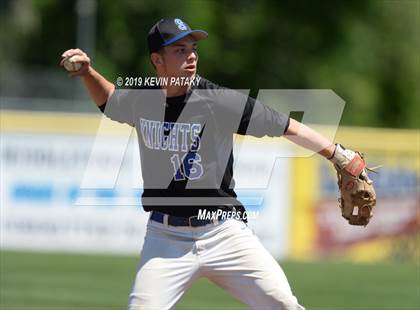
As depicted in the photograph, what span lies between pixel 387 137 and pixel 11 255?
6.38m

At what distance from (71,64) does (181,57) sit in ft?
2.27

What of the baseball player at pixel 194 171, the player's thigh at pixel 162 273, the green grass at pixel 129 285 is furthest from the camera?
the green grass at pixel 129 285

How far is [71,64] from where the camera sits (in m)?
6.06

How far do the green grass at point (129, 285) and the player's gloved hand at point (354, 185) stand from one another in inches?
156

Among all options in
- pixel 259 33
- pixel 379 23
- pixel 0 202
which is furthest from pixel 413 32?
pixel 0 202

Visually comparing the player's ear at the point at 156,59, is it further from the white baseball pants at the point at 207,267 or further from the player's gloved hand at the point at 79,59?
the white baseball pants at the point at 207,267

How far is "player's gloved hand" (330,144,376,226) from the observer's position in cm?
622

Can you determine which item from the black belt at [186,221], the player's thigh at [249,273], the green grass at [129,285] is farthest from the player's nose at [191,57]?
the green grass at [129,285]

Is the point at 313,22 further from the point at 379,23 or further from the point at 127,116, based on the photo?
the point at 127,116

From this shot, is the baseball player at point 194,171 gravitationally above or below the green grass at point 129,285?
above

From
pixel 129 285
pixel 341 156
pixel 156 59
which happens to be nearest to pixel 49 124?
pixel 129 285

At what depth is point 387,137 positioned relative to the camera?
1633cm

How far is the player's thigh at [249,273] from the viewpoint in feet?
19.5

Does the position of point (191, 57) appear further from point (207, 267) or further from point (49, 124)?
point (49, 124)
